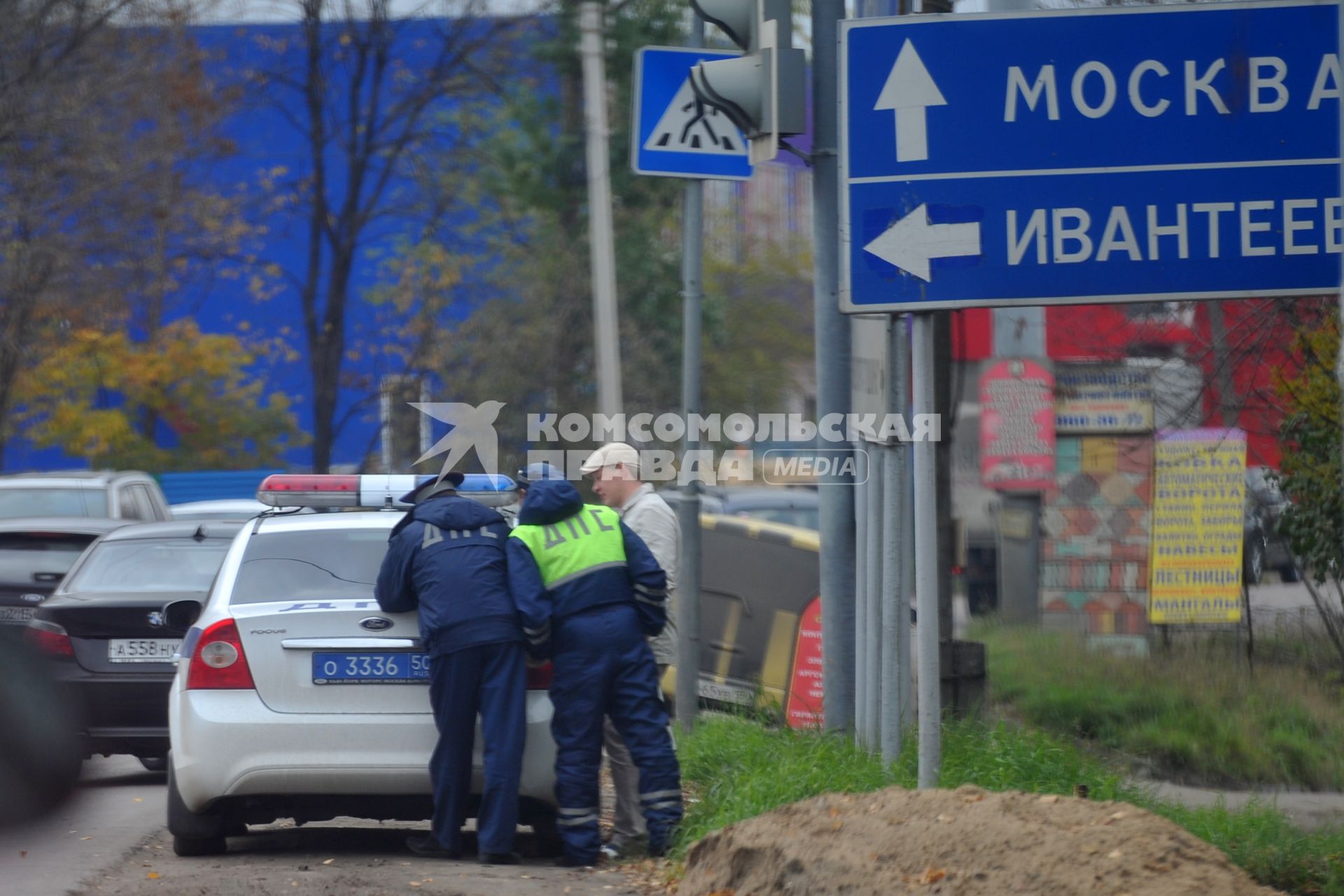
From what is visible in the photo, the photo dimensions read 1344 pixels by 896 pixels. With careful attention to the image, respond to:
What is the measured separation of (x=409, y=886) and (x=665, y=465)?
1414 centimetres

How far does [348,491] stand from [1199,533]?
7.56 metres

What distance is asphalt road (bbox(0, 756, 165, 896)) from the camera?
12.3 ft

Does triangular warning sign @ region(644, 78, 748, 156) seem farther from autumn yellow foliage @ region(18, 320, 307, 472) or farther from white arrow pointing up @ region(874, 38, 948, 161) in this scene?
autumn yellow foliage @ region(18, 320, 307, 472)

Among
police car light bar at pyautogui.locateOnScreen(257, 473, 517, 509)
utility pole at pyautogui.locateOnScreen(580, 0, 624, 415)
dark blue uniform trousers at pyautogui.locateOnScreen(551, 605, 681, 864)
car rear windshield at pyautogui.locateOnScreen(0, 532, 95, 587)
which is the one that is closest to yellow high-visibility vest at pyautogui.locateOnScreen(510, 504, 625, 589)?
dark blue uniform trousers at pyautogui.locateOnScreen(551, 605, 681, 864)

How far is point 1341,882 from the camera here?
18.2 feet

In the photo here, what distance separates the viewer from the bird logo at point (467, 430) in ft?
66.1

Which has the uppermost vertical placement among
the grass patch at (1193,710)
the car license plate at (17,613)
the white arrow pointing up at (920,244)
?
the white arrow pointing up at (920,244)

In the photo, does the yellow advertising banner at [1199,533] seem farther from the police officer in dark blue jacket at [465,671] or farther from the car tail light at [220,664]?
the car tail light at [220,664]

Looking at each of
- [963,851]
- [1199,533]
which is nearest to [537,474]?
[963,851]

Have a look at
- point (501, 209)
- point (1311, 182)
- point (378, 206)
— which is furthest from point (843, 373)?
point (378, 206)

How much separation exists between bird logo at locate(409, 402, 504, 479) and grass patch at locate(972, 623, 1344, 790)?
9362 mm

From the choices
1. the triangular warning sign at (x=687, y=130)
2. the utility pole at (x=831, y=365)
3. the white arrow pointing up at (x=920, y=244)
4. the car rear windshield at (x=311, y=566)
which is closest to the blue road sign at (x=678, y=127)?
the triangular warning sign at (x=687, y=130)

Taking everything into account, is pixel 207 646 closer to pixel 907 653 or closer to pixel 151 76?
pixel 907 653

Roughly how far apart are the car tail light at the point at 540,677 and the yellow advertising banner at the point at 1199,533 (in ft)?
22.6
